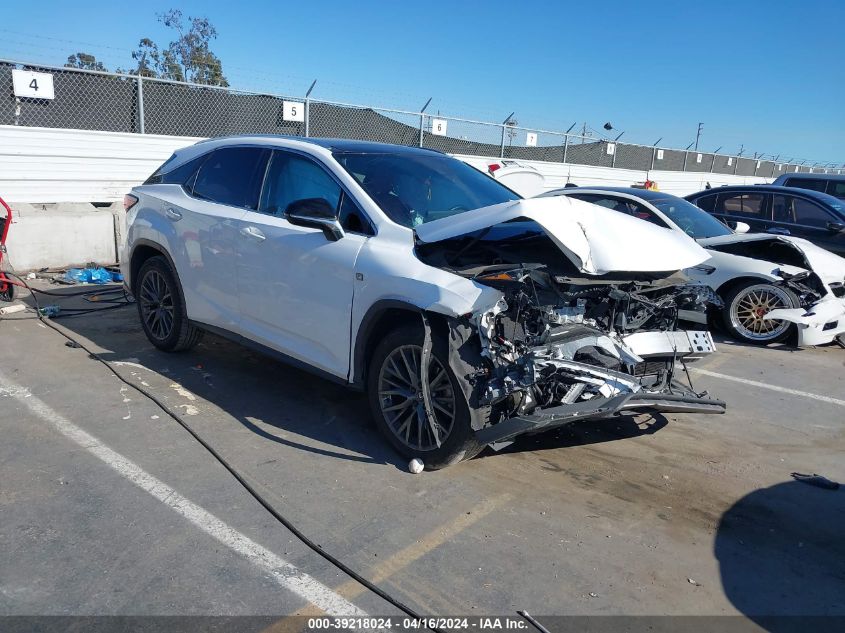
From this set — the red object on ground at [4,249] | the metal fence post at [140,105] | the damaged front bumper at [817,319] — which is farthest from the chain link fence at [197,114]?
the damaged front bumper at [817,319]

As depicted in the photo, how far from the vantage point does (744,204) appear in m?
10.5

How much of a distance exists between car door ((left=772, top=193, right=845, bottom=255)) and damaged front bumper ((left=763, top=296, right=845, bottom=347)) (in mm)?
2911

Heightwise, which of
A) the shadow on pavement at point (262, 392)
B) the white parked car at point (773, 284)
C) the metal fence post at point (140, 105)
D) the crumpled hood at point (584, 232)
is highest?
the metal fence post at point (140, 105)

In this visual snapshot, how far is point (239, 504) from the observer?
12.5 feet

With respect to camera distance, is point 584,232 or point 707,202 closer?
point 584,232

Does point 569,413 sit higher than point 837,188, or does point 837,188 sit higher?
point 837,188

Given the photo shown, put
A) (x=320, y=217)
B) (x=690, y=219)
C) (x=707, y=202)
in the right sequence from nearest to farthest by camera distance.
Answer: (x=320, y=217), (x=690, y=219), (x=707, y=202)

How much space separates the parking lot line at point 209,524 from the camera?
304cm

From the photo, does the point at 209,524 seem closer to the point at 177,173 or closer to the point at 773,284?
the point at 177,173

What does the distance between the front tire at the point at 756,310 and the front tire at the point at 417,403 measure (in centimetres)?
503

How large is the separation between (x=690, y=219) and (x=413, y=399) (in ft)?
19.8

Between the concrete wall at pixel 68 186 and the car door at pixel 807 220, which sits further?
the car door at pixel 807 220

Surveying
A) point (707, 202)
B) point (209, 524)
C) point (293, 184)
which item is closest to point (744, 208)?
point (707, 202)

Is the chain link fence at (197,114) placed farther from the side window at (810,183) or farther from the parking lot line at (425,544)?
the parking lot line at (425,544)
